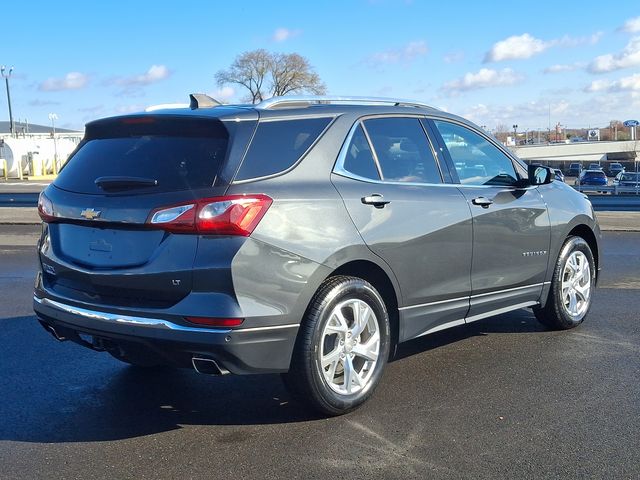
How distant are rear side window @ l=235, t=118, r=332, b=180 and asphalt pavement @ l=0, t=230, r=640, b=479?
1.47 metres

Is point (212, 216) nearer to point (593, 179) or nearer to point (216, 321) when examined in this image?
point (216, 321)

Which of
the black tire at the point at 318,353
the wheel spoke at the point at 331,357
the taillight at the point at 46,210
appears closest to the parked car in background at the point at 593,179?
the black tire at the point at 318,353

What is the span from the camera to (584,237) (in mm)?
6457

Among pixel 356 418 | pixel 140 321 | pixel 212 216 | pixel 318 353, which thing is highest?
pixel 212 216

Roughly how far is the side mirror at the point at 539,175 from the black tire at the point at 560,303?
680mm

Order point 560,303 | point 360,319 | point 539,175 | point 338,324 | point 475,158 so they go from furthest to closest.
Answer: point 560,303 < point 539,175 < point 475,158 < point 360,319 < point 338,324

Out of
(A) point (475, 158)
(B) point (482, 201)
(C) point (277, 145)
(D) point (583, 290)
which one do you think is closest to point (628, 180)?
(D) point (583, 290)

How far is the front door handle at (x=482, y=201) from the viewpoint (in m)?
5.05

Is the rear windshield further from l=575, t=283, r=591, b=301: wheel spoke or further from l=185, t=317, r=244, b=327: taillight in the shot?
l=575, t=283, r=591, b=301: wheel spoke

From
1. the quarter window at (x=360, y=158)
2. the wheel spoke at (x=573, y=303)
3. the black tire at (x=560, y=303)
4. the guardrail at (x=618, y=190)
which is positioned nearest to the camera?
the quarter window at (x=360, y=158)

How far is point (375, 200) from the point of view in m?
4.32

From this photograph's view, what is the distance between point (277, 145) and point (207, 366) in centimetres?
128

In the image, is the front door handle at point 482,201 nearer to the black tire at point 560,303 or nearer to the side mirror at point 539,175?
the side mirror at point 539,175

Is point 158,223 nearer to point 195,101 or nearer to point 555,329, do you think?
point 195,101
